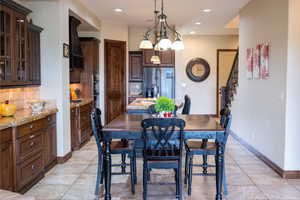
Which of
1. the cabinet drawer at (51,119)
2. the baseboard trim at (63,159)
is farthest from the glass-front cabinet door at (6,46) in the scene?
the baseboard trim at (63,159)

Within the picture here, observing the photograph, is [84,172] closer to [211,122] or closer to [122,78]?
[211,122]

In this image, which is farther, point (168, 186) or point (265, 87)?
point (265, 87)

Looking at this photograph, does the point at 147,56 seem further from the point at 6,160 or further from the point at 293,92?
the point at 6,160

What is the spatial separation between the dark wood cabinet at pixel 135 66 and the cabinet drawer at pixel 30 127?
16.3 ft

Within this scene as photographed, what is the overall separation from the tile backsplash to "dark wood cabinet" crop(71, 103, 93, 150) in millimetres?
886

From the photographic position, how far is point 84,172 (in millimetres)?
4348

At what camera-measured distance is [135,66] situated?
349 inches

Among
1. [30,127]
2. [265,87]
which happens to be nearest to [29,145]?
[30,127]

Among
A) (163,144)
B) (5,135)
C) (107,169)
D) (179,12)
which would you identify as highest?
(179,12)

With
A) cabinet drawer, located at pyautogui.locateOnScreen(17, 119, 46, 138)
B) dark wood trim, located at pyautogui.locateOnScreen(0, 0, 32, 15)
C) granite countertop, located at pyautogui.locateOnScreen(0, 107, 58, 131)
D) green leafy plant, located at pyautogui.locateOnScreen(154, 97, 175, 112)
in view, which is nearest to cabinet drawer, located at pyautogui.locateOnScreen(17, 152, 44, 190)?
cabinet drawer, located at pyautogui.locateOnScreen(17, 119, 46, 138)

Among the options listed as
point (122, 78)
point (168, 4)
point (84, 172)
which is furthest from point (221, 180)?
point (122, 78)

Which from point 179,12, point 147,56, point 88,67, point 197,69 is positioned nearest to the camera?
point 179,12

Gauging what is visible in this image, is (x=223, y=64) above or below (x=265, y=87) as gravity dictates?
above

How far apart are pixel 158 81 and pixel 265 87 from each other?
4299 mm
